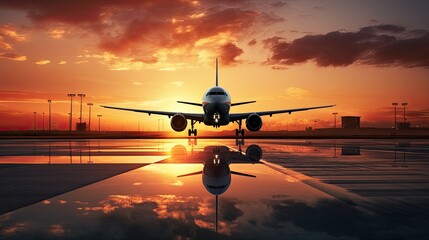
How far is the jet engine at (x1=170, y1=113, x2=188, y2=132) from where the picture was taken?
41281 mm

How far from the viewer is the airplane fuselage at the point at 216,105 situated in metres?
38.2

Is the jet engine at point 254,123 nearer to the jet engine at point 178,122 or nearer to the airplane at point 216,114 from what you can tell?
the airplane at point 216,114

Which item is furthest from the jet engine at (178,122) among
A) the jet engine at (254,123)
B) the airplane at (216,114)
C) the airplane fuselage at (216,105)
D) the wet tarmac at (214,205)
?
the wet tarmac at (214,205)

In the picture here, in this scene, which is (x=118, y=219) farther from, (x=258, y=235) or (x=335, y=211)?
(x=335, y=211)

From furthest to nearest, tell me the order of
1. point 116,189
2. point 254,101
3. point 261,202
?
point 254,101 → point 116,189 → point 261,202

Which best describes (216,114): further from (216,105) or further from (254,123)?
(254,123)

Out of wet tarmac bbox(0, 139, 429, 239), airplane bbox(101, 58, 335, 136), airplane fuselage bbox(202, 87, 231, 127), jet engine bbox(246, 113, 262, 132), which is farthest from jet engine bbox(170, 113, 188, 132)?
wet tarmac bbox(0, 139, 429, 239)

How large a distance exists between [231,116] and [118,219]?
128ft

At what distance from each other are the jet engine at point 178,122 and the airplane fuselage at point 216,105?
2752mm

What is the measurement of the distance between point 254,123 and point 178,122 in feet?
28.0

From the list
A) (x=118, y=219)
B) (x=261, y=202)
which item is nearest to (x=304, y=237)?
(x=261, y=202)

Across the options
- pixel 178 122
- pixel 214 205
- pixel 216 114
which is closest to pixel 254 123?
pixel 216 114

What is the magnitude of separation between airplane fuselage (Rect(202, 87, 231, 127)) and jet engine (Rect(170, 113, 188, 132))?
2752mm

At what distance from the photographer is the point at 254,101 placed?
4503 centimetres
